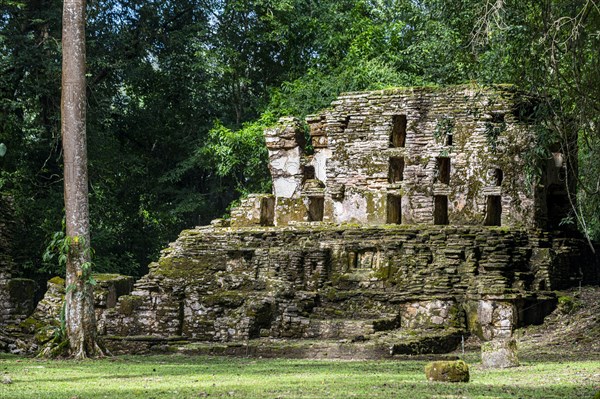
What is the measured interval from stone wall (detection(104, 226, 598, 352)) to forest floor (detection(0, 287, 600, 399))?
162cm

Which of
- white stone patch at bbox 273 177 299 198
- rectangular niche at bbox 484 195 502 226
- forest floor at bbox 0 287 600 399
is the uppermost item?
white stone patch at bbox 273 177 299 198

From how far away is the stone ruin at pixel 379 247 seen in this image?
22641 mm

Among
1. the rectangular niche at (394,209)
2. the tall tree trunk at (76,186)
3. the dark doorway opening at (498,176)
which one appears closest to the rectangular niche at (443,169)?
the rectangular niche at (394,209)

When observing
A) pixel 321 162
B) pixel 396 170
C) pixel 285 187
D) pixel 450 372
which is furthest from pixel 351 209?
pixel 450 372

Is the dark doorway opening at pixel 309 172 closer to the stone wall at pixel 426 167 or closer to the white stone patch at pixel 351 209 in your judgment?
the stone wall at pixel 426 167

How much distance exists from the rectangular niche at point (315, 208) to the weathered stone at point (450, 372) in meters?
14.7

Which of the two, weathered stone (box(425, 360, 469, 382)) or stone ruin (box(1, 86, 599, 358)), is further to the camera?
stone ruin (box(1, 86, 599, 358))

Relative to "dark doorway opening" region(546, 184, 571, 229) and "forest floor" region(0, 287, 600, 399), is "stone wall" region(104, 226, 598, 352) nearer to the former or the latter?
"dark doorway opening" region(546, 184, 571, 229)

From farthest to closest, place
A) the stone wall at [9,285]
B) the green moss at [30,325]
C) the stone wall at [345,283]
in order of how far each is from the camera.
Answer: the stone wall at [9,285], the green moss at [30,325], the stone wall at [345,283]

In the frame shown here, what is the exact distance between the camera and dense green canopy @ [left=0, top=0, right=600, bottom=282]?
3052 centimetres

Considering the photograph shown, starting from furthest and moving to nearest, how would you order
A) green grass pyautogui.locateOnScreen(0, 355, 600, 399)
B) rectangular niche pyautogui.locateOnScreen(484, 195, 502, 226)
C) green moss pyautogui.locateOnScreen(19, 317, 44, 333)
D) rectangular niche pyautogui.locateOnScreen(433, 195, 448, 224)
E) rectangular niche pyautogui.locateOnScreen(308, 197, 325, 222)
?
rectangular niche pyautogui.locateOnScreen(308, 197, 325, 222) → rectangular niche pyautogui.locateOnScreen(433, 195, 448, 224) → rectangular niche pyautogui.locateOnScreen(484, 195, 502, 226) → green moss pyautogui.locateOnScreen(19, 317, 44, 333) → green grass pyautogui.locateOnScreen(0, 355, 600, 399)

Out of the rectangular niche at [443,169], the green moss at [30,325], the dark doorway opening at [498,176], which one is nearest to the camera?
the green moss at [30,325]

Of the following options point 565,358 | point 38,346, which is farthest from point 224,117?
point 565,358

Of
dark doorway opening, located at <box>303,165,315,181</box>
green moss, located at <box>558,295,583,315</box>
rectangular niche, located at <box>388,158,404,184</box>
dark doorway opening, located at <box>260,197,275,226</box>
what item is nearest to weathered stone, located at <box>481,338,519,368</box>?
green moss, located at <box>558,295,583,315</box>
